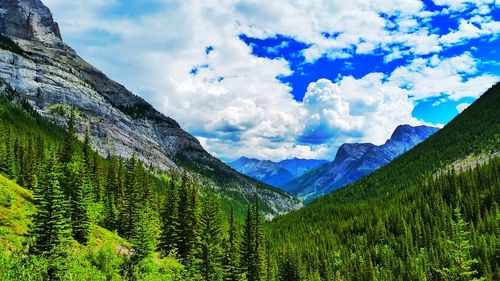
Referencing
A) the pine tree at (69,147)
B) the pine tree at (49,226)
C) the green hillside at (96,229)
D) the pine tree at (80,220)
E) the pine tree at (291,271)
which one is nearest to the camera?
the pine tree at (49,226)

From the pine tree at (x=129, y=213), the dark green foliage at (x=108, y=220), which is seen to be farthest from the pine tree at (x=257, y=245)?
the pine tree at (x=129, y=213)

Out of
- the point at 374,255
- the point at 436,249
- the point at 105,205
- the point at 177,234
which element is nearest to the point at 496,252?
the point at 436,249

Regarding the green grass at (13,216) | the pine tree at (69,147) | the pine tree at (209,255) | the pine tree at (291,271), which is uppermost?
the pine tree at (69,147)

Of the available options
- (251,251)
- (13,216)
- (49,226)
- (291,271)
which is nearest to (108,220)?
(251,251)

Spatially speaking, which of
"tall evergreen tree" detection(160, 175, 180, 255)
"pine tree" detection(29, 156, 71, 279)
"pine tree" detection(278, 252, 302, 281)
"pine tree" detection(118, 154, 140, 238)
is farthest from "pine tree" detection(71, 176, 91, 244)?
"pine tree" detection(278, 252, 302, 281)

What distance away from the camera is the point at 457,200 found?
186 meters

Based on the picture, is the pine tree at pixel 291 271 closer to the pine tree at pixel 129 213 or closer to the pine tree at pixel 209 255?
the pine tree at pixel 209 255

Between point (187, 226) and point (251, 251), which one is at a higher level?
point (187, 226)

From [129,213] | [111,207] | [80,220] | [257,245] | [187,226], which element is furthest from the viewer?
[111,207]

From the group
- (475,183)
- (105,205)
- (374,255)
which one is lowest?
(374,255)

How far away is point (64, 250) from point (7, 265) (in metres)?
8.07

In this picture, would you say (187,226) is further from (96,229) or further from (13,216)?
(13,216)

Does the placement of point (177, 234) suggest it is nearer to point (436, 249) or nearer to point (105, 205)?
point (105, 205)

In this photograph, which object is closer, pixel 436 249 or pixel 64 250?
pixel 64 250
